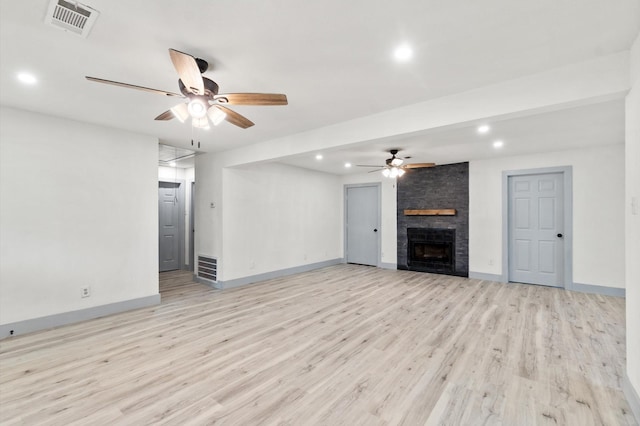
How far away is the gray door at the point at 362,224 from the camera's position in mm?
7852

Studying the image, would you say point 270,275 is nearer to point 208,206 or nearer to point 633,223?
point 208,206

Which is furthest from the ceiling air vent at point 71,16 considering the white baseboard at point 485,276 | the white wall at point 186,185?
the white baseboard at point 485,276

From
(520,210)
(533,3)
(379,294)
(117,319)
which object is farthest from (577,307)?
(117,319)

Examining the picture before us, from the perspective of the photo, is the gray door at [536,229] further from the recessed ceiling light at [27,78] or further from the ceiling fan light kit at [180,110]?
the recessed ceiling light at [27,78]

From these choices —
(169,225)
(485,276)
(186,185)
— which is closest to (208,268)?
(169,225)

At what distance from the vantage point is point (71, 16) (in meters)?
1.80

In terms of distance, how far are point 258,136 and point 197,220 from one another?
2650 mm

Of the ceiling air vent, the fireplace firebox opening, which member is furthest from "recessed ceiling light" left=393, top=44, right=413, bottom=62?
the fireplace firebox opening

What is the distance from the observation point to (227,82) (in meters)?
2.68

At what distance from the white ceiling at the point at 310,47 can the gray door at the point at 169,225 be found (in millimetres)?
4072

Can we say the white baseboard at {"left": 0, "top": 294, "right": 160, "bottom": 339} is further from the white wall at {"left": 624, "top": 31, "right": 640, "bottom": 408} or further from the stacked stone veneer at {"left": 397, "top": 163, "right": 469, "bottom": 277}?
the stacked stone veneer at {"left": 397, "top": 163, "right": 469, "bottom": 277}

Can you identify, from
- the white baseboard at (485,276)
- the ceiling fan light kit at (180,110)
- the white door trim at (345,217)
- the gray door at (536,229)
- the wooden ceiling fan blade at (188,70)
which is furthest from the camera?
the white door trim at (345,217)

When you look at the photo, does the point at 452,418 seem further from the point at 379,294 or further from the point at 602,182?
the point at 602,182

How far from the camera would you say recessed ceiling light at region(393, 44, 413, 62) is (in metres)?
2.14
